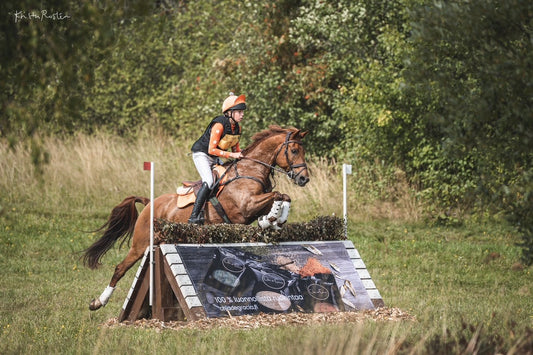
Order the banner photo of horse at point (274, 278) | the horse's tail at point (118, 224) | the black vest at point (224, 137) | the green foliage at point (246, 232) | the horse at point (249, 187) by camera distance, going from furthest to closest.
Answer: the horse's tail at point (118, 224), the black vest at point (224, 137), the horse at point (249, 187), the green foliage at point (246, 232), the banner photo of horse at point (274, 278)

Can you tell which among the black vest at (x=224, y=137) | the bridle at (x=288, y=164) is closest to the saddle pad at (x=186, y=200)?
the black vest at (x=224, y=137)

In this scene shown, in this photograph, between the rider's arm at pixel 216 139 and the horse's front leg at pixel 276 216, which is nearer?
the horse's front leg at pixel 276 216

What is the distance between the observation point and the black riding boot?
10.3m

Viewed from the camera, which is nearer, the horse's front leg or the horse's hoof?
the horse's front leg

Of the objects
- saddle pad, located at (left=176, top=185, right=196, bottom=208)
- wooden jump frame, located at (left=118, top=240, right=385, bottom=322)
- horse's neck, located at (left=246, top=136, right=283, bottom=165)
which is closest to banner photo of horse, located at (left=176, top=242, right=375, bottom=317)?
wooden jump frame, located at (left=118, top=240, right=385, bottom=322)

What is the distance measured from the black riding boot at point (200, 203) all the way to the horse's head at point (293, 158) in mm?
1019

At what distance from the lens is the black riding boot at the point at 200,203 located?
10.3 meters

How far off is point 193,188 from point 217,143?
91 centimetres

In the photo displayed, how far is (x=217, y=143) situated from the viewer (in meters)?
10.1

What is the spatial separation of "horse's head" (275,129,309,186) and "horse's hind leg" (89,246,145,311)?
2208 mm

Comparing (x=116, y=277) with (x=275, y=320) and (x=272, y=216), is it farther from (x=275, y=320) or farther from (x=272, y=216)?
(x=275, y=320)

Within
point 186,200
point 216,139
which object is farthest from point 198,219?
point 216,139

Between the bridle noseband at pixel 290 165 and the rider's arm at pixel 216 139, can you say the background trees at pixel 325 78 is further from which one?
the bridle noseband at pixel 290 165

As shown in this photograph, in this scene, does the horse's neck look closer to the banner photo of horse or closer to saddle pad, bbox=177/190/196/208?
saddle pad, bbox=177/190/196/208
